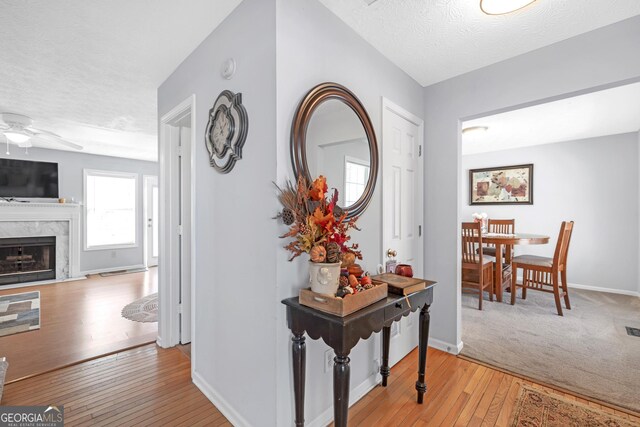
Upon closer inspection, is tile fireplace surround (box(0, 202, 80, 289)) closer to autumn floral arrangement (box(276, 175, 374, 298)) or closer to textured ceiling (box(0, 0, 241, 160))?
textured ceiling (box(0, 0, 241, 160))

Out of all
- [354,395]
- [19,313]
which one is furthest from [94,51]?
[19,313]

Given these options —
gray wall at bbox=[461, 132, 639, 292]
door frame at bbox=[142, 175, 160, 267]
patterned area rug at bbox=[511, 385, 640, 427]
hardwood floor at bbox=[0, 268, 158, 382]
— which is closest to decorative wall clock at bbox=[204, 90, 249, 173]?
hardwood floor at bbox=[0, 268, 158, 382]

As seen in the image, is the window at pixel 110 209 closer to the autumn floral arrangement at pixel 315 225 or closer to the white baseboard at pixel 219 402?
the white baseboard at pixel 219 402

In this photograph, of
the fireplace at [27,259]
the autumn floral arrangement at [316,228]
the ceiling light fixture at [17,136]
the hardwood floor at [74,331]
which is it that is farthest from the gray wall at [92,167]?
the autumn floral arrangement at [316,228]

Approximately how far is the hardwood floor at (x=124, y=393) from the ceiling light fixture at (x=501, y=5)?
112 inches

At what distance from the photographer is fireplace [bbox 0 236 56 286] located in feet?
15.5

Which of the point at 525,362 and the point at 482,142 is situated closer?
the point at 525,362

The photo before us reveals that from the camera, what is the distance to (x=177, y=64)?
91.4 inches

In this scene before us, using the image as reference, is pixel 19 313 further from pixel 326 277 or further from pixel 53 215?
pixel 326 277

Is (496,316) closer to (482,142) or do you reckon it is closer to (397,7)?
(482,142)

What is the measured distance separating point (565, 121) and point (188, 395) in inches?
204

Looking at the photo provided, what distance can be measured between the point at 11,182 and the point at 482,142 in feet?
26.4

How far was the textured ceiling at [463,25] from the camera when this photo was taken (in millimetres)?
1654

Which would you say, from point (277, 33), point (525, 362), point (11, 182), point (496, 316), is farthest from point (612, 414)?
point (11, 182)
